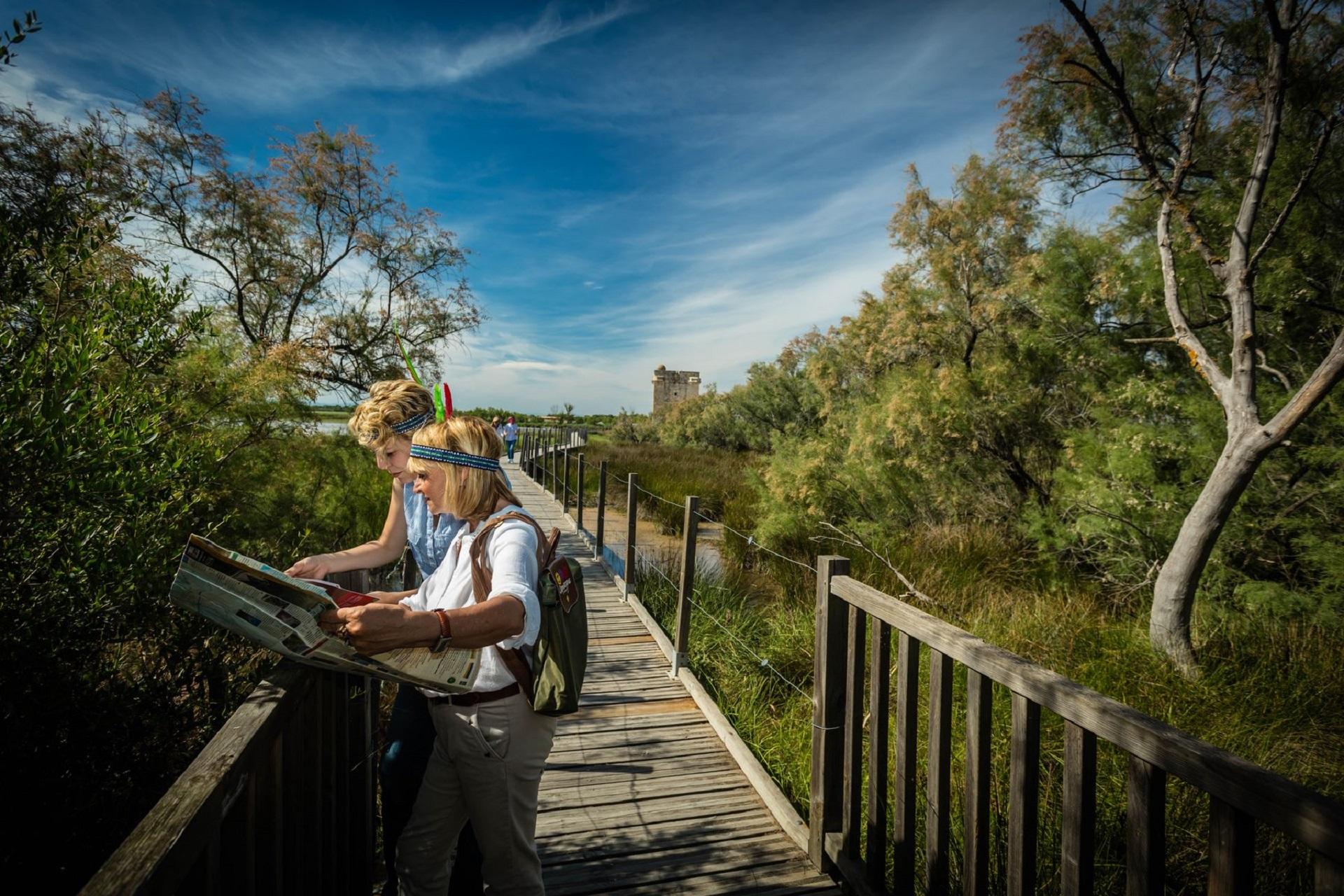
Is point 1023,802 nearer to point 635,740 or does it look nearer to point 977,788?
point 977,788

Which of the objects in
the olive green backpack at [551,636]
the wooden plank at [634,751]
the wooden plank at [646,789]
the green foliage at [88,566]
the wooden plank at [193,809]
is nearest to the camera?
the wooden plank at [193,809]

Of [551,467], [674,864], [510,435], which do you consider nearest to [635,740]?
[674,864]

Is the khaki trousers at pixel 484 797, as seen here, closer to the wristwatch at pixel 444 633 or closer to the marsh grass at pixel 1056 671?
the wristwatch at pixel 444 633

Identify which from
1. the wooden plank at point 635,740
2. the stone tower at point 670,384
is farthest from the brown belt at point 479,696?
the stone tower at point 670,384

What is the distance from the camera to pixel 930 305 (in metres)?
9.61

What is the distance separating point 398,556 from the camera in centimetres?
227

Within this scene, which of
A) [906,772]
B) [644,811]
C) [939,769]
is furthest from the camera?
[644,811]

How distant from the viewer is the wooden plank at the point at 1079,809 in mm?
1396

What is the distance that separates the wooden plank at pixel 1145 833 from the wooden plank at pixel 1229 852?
11 cm

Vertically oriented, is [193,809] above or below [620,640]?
above

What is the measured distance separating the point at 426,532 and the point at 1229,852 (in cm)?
213

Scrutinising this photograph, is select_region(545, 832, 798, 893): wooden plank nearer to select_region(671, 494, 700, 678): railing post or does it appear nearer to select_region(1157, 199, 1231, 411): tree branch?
select_region(671, 494, 700, 678): railing post

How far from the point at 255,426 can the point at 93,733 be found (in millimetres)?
4439

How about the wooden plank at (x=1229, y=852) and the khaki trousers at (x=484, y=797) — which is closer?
the wooden plank at (x=1229, y=852)
